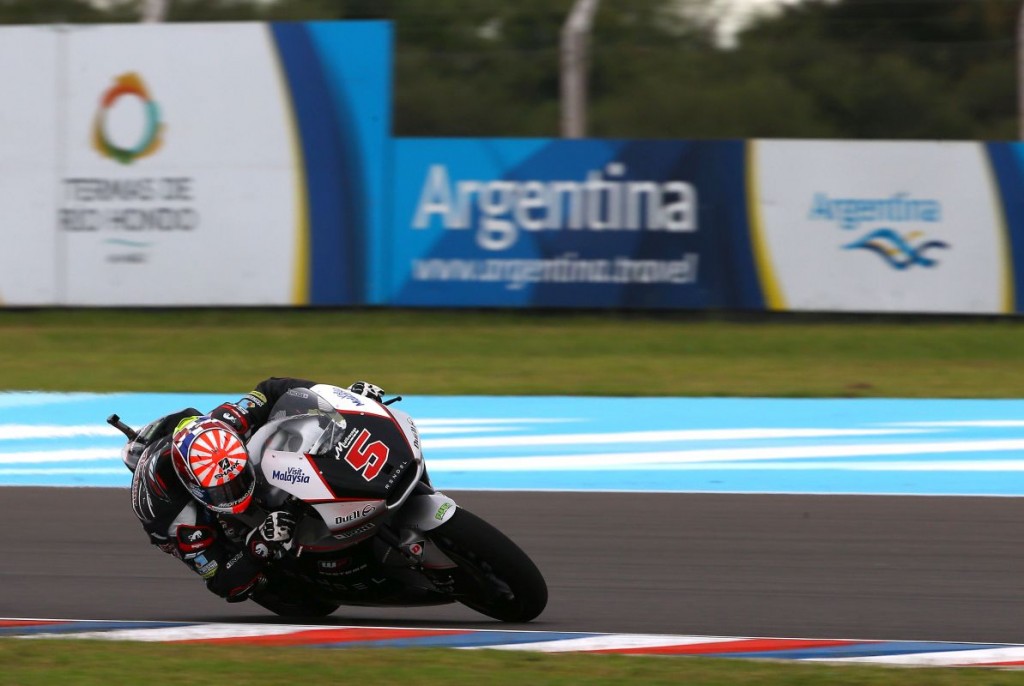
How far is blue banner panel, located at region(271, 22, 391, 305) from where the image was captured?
1599 centimetres

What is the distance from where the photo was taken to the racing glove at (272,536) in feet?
17.4

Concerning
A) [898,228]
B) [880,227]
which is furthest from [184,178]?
[898,228]

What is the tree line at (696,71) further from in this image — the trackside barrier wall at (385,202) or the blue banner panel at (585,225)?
the blue banner panel at (585,225)

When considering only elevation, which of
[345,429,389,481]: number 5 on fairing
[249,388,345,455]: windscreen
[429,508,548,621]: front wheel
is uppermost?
[249,388,345,455]: windscreen

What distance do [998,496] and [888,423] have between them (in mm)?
2485

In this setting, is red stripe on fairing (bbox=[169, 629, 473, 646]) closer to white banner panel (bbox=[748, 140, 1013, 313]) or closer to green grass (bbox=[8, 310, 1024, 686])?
green grass (bbox=[8, 310, 1024, 686])

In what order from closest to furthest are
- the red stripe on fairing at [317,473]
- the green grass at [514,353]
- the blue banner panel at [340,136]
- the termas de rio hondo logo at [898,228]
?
the red stripe on fairing at [317,473] → the green grass at [514,353] → the termas de rio hondo logo at [898,228] → the blue banner panel at [340,136]

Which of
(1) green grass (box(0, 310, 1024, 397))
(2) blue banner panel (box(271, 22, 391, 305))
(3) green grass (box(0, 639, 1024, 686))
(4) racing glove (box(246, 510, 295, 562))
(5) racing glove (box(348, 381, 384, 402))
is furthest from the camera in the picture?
(2) blue banner panel (box(271, 22, 391, 305))

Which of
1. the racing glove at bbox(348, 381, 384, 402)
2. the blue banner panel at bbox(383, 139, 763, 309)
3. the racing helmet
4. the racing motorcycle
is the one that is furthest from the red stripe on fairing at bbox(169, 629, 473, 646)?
the blue banner panel at bbox(383, 139, 763, 309)

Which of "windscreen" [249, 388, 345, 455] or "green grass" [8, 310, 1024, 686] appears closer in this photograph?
"windscreen" [249, 388, 345, 455]

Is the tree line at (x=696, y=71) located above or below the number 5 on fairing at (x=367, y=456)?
above

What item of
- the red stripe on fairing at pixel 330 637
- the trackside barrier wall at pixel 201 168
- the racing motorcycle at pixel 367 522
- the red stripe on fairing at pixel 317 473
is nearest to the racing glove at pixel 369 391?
the racing motorcycle at pixel 367 522

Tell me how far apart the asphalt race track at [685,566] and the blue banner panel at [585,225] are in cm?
735

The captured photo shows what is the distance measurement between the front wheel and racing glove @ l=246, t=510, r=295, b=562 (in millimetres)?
519
